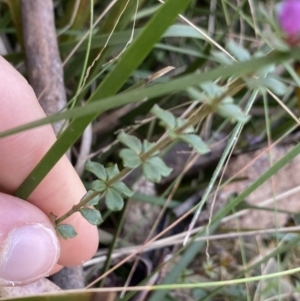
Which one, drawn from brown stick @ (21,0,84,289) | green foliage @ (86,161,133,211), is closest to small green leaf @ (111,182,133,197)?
green foliage @ (86,161,133,211)

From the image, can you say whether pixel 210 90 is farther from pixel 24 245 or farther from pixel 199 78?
pixel 24 245

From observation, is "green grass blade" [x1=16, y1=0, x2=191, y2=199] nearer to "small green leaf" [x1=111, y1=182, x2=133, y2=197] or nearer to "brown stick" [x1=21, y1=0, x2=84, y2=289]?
"small green leaf" [x1=111, y1=182, x2=133, y2=197]

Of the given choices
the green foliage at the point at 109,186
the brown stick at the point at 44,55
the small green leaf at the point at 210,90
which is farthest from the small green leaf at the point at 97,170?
the brown stick at the point at 44,55

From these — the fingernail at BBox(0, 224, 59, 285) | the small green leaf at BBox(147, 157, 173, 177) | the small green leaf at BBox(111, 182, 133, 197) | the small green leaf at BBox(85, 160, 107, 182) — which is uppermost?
the small green leaf at BBox(147, 157, 173, 177)

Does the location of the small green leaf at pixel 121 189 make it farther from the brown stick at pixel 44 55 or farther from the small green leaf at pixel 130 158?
the brown stick at pixel 44 55

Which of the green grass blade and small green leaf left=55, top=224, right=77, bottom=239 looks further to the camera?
small green leaf left=55, top=224, right=77, bottom=239

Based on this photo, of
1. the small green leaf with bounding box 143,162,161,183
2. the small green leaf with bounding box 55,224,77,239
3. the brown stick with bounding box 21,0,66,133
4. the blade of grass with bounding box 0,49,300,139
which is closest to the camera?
the blade of grass with bounding box 0,49,300,139

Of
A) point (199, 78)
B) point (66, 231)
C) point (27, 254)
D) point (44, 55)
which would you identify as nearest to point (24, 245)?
point (27, 254)

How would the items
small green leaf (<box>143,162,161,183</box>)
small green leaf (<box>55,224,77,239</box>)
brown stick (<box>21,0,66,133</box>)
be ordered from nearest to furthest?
small green leaf (<box>143,162,161,183</box>)
small green leaf (<box>55,224,77,239</box>)
brown stick (<box>21,0,66,133</box>)
